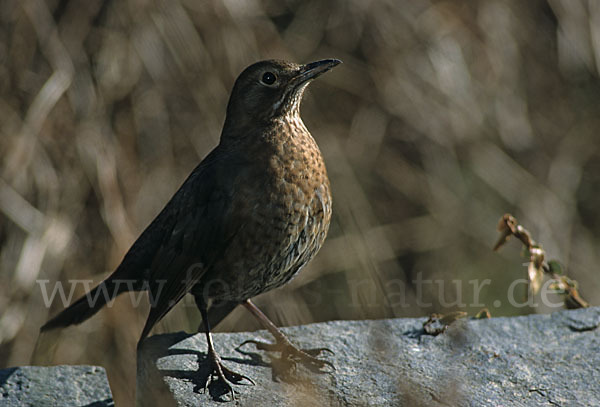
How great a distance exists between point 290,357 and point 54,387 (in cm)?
107

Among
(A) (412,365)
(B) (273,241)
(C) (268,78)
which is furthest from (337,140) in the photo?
(A) (412,365)

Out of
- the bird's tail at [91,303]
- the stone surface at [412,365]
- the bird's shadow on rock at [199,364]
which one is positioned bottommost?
the stone surface at [412,365]

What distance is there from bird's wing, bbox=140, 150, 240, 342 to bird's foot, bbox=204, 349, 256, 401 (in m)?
0.33

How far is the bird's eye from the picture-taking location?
400 centimetres

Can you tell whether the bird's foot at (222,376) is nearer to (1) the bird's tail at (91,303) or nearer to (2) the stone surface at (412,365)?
(2) the stone surface at (412,365)

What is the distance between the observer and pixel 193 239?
3807mm

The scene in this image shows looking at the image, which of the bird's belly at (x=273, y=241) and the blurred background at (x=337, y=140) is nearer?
the bird's belly at (x=273, y=241)

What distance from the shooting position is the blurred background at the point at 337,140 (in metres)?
5.45

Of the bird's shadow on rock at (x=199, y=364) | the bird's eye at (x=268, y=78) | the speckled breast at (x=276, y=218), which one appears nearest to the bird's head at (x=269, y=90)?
the bird's eye at (x=268, y=78)

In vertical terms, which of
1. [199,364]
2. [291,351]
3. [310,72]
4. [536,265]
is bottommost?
[536,265]

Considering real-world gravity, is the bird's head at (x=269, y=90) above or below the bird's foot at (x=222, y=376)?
above

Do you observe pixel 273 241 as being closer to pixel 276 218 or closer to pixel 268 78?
pixel 276 218

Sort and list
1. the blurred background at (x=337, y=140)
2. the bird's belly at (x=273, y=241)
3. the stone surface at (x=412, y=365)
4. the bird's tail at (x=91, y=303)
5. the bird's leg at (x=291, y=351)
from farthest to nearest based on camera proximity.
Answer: the blurred background at (x=337, y=140) → the bird's tail at (x=91, y=303) → the bird's leg at (x=291, y=351) → the bird's belly at (x=273, y=241) → the stone surface at (x=412, y=365)

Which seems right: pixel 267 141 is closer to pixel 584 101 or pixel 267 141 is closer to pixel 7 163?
pixel 7 163
